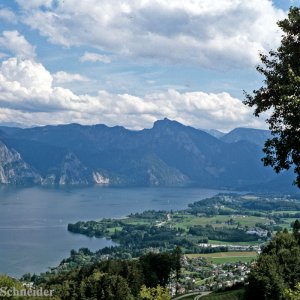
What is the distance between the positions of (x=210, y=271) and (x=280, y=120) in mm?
97905

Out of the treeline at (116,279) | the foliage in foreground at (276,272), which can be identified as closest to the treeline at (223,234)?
the treeline at (116,279)

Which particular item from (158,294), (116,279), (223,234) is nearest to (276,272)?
(116,279)

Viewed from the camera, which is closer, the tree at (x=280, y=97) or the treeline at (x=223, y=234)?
the tree at (x=280, y=97)

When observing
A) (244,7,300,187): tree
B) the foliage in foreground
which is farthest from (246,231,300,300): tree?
(244,7,300,187): tree

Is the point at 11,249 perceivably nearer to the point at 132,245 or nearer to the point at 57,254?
the point at 57,254

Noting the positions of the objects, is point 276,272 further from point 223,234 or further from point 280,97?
point 223,234

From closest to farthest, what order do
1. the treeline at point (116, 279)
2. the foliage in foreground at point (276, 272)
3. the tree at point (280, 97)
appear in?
the tree at point (280, 97) → the foliage in foreground at point (276, 272) → the treeline at point (116, 279)

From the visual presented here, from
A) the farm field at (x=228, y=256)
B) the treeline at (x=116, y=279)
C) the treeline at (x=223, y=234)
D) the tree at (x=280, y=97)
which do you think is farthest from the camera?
the treeline at (x=223, y=234)

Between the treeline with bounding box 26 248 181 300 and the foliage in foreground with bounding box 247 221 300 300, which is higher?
the foliage in foreground with bounding box 247 221 300 300

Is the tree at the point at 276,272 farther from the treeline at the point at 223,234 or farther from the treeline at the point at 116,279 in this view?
the treeline at the point at 223,234

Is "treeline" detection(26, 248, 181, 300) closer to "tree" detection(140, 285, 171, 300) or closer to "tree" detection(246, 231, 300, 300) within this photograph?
"tree" detection(246, 231, 300, 300)

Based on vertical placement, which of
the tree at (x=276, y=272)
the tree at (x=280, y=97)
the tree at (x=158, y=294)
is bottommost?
the tree at (x=276, y=272)

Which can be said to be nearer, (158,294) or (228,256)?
(158,294)

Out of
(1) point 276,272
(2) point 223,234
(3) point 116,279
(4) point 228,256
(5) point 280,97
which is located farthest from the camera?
(2) point 223,234
